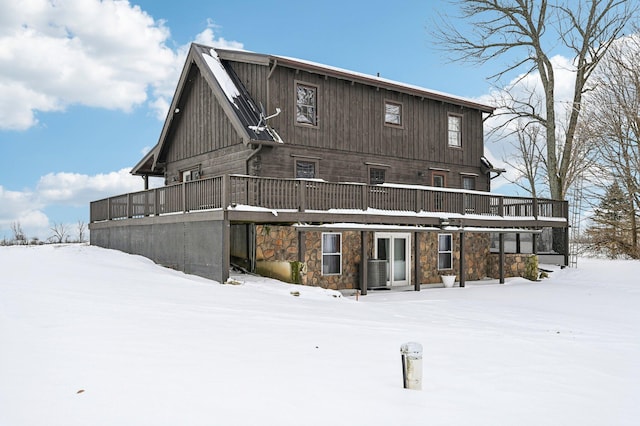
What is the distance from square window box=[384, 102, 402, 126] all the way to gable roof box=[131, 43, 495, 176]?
0.72m

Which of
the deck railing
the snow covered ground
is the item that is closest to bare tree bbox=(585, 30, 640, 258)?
the deck railing

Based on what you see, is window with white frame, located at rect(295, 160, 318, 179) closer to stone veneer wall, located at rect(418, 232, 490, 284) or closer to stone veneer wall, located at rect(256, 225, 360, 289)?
stone veneer wall, located at rect(256, 225, 360, 289)

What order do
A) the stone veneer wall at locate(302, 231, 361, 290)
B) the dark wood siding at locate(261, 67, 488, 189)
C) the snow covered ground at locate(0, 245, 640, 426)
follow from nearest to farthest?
1. the snow covered ground at locate(0, 245, 640, 426)
2. the stone veneer wall at locate(302, 231, 361, 290)
3. the dark wood siding at locate(261, 67, 488, 189)

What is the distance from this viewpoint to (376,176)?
21672 millimetres

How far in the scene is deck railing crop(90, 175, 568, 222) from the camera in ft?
51.0

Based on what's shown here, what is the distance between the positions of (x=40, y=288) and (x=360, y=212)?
31.7 feet

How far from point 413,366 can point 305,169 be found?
13.9 m

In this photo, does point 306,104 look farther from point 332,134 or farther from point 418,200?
point 418,200

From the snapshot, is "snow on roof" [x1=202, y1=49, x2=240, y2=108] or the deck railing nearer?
the deck railing

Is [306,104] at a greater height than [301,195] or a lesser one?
greater

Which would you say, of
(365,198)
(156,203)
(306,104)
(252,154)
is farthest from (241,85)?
(365,198)

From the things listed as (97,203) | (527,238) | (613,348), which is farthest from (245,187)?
(527,238)

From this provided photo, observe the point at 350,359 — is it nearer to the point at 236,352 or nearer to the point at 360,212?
the point at 236,352

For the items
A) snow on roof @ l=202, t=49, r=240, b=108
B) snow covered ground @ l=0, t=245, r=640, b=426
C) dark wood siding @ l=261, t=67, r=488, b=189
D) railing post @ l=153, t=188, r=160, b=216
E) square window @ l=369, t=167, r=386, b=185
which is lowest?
snow covered ground @ l=0, t=245, r=640, b=426
